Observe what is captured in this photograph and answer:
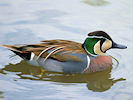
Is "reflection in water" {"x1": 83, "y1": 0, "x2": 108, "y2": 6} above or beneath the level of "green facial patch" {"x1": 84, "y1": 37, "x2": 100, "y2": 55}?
above

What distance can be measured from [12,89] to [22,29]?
3166mm

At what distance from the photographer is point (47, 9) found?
1276 cm

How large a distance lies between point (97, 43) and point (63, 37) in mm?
1585

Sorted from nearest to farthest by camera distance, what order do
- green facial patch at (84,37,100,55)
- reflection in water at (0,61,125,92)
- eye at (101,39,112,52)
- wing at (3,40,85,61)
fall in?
reflection in water at (0,61,125,92) → wing at (3,40,85,61) → green facial patch at (84,37,100,55) → eye at (101,39,112,52)

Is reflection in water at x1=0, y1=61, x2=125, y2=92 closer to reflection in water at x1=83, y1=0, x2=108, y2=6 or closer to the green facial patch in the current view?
the green facial patch

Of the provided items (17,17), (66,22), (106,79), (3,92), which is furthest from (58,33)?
(3,92)

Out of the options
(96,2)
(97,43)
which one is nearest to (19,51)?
(97,43)

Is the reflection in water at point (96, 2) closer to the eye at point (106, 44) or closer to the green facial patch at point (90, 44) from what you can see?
the eye at point (106, 44)

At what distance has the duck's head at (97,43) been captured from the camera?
964 centimetres

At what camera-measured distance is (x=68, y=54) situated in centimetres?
941

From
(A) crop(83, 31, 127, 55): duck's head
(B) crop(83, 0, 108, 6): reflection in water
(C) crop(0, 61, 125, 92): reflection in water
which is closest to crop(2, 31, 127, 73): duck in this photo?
(A) crop(83, 31, 127, 55): duck's head

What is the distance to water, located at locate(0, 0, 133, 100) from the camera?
8617 mm

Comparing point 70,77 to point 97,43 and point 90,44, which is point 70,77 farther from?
point 97,43

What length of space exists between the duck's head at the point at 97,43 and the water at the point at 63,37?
21.8 inches
